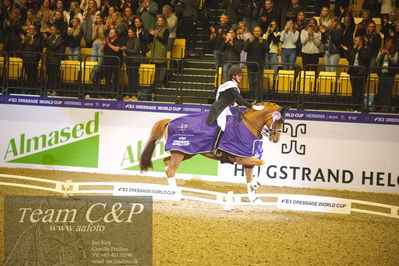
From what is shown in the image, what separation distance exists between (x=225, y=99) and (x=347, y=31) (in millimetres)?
5184

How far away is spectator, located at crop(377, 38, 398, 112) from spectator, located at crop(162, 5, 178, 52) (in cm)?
544

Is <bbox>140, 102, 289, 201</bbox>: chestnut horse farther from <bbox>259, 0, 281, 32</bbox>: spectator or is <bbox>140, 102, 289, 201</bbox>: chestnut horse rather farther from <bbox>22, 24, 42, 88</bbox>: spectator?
<bbox>22, 24, 42, 88</bbox>: spectator

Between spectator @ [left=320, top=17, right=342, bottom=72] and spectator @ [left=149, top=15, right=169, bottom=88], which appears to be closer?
spectator @ [left=320, top=17, right=342, bottom=72]

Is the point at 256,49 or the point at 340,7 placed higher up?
the point at 340,7

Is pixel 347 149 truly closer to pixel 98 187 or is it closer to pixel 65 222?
pixel 98 187

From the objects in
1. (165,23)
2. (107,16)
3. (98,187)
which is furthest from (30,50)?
(98,187)

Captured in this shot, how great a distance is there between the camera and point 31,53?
16547mm

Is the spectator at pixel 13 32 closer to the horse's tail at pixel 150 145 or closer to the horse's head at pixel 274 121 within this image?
the horse's tail at pixel 150 145

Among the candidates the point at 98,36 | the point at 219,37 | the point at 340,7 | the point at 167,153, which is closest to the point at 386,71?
the point at 340,7

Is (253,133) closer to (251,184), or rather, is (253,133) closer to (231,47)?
(251,184)

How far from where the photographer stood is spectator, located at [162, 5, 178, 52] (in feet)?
57.2

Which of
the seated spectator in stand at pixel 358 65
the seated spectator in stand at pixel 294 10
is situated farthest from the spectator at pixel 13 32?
the seated spectator in stand at pixel 358 65

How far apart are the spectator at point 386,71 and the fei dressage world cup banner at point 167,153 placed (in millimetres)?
485

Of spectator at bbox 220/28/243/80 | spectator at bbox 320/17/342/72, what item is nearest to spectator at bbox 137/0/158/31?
spectator at bbox 220/28/243/80
